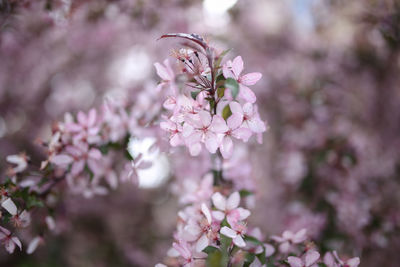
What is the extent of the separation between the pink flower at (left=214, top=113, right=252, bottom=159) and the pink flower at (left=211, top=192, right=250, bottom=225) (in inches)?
6.3

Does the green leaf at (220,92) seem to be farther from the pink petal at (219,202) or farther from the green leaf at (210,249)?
the green leaf at (210,249)

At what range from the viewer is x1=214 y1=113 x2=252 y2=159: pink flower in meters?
0.85

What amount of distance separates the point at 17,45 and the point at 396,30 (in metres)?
2.87

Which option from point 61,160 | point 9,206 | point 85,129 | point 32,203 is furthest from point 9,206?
point 85,129

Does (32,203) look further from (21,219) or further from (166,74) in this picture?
(166,74)

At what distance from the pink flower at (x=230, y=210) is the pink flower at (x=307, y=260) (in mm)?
196

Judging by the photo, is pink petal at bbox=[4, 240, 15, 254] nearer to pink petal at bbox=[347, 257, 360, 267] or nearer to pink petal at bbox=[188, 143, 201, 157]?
pink petal at bbox=[188, 143, 201, 157]

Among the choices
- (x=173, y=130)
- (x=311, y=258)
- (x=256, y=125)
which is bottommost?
(x=311, y=258)

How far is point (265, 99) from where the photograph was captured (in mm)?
3096

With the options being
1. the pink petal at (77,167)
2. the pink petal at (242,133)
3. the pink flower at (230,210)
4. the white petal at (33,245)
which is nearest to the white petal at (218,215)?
the pink flower at (230,210)

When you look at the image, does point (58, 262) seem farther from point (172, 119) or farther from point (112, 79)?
point (172, 119)

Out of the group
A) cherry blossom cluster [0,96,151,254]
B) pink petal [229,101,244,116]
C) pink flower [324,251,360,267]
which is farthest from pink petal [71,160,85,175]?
pink flower [324,251,360,267]

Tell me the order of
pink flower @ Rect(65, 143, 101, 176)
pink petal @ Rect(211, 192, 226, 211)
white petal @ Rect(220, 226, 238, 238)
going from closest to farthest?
1. white petal @ Rect(220, 226, 238, 238)
2. pink petal @ Rect(211, 192, 226, 211)
3. pink flower @ Rect(65, 143, 101, 176)

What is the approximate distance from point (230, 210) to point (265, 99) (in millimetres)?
2312
